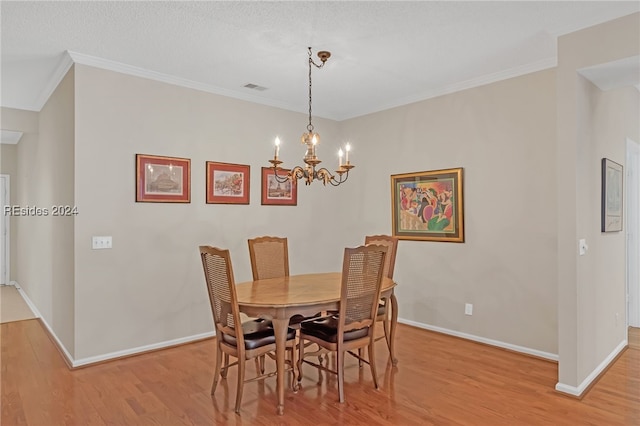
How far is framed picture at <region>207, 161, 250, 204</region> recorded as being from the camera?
14.1 ft

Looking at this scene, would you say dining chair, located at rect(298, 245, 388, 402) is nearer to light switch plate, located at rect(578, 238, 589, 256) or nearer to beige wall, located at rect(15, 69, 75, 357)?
light switch plate, located at rect(578, 238, 589, 256)

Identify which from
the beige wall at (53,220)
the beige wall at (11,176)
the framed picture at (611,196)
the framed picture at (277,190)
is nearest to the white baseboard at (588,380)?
the framed picture at (611,196)

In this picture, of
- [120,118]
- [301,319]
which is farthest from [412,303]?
[120,118]

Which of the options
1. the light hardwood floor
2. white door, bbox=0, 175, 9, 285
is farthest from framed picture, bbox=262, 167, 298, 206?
white door, bbox=0, 175, 9, 285

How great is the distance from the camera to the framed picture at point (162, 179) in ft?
12.5

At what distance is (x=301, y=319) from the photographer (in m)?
3.42

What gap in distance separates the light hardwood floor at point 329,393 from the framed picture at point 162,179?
59.1 inches

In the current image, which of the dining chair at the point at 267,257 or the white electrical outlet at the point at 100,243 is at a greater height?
the white electrical outlet at the point at 100,243

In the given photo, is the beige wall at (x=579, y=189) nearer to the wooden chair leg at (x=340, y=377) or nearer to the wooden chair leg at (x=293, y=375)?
the wooden chair leg at (x=340, y=377)

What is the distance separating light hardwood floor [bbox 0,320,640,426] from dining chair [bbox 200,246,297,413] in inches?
11.0

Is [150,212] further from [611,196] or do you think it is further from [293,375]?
[611,196]

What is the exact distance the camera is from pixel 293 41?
10.3ft

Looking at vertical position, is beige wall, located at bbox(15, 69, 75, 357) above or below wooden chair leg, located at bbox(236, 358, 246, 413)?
above
